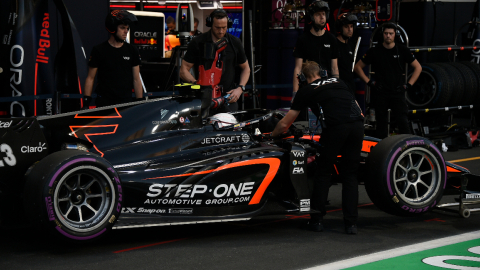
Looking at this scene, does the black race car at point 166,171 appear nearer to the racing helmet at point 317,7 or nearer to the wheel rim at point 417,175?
the wheel rim at point 417,175

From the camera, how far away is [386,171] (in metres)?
5.64

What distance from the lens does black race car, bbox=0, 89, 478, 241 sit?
4.75 metres

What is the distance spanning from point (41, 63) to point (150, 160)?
4140mm

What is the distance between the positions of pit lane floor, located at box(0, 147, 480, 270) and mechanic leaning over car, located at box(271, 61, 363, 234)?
28 centimetres

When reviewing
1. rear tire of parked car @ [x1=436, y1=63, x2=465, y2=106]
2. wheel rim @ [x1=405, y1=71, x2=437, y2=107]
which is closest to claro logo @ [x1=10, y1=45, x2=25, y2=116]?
wheel rim @ [x1=405, y1=71, x2=437, y2=107]

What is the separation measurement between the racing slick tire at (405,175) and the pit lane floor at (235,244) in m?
0.24

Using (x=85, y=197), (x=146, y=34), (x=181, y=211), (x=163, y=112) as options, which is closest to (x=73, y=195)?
(x=85, y=197)

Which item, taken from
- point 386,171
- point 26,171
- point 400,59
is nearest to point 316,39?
point 400,59

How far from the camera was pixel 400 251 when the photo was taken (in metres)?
5.07

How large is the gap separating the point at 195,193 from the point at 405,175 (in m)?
2.00

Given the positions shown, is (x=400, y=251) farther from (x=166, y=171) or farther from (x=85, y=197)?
(x=85, y=197)

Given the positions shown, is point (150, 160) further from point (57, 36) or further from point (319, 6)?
point (57, 36)

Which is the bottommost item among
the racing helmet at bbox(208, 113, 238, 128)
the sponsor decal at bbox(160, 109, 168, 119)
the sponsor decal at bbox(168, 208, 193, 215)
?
the sponsor decal at bbox(168, 208, 193, 215)

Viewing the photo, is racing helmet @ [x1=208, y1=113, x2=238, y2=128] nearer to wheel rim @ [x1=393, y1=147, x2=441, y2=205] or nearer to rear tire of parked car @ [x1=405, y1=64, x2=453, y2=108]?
wheel rim @ [x1=393, y1=147, x2=441, y2=205]
